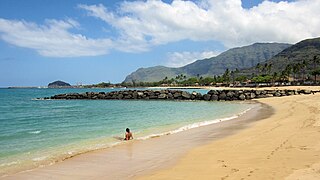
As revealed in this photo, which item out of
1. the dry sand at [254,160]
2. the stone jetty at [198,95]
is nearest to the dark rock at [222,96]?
the stone jetty at [198,95]

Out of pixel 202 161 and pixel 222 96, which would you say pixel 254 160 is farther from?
pixel 222 96

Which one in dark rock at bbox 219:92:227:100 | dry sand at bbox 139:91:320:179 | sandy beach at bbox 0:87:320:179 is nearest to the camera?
dry sand at bbox 139:91:320:179

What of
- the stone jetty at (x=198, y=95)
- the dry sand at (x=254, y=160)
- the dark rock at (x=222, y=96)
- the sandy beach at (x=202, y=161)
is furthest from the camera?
the stone jetty at (x=198, y=95)

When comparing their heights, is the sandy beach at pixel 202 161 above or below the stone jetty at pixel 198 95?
below

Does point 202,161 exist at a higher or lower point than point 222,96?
lower

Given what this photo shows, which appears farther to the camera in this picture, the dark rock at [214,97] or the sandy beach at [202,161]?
the dark rock at [214,97]

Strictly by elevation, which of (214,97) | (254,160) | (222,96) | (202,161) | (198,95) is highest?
(198,95)

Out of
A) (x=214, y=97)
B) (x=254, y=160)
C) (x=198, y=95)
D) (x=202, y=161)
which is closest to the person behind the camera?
(x=254, y=160)

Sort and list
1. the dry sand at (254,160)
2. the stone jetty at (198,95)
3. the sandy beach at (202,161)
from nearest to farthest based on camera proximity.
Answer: the dry sand at (254,160)
the sandy beach at (202,161)
the stone jetty at (198,95)

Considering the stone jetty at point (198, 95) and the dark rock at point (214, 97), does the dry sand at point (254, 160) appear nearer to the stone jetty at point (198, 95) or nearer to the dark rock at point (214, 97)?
the dark rock at point (214, 97)

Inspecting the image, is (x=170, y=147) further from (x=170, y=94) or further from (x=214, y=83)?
(x=214, y=83)

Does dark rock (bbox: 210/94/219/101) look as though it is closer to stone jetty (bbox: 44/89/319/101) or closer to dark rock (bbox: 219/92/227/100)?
stone jetty (bbox: 44/89/319/101)

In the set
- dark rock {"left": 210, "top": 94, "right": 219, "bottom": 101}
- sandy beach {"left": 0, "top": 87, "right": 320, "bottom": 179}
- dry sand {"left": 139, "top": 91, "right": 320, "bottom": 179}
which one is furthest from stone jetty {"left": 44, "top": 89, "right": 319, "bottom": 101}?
dry sand {"left": 139, "top": 91, "right": 320, "bottom": 179}

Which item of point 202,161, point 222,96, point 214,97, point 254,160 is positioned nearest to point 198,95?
point 214,97
